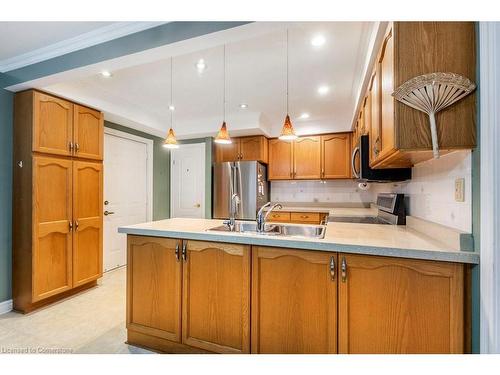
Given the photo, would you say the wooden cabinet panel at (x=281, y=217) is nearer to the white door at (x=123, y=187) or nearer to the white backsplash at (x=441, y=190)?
the white backsplash at (x=441, y=190)

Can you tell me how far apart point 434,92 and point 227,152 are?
3513 millimetres

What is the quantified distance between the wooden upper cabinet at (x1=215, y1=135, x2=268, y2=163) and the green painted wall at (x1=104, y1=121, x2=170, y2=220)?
107 cm

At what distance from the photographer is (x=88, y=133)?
2812mm

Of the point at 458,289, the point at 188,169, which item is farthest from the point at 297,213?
the point at 458,289

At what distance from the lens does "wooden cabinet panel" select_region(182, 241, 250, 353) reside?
5.01ft

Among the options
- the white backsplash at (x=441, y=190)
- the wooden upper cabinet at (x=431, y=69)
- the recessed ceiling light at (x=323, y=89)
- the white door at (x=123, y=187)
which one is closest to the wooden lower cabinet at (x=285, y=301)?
the white backsplash at (x=441, y=190)

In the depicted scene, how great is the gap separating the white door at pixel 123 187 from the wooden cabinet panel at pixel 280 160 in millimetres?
2176

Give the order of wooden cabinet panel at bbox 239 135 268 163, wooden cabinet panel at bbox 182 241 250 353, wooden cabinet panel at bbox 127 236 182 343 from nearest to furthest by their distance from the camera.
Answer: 1. wooden cabinet panel at bbox 182 241 250 353
2. wooden cabinet panel at bbox 127 236 182 343
3. wooden cabinet panel at bbox 239 135 268 163

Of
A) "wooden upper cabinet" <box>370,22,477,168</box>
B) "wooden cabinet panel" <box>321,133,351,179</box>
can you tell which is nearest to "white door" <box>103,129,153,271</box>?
"wooden cabinet panel" <box>321,133,351,179</box>

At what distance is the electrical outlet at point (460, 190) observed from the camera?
119 cm

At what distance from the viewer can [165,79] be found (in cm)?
270

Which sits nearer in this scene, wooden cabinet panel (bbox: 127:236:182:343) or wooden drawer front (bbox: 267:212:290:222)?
wooden cabinet panel (bbox: 127:236:182:343)

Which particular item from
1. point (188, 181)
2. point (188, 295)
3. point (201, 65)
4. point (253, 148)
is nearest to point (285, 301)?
point (188, 295)

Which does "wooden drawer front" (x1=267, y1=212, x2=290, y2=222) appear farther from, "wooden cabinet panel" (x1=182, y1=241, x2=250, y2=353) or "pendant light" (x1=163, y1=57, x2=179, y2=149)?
"wooden cabinet panel" (x1=182, y1=241, x2=250, y2=353)
